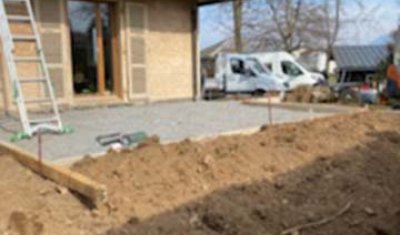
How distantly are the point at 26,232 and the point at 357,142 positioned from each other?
351 centimetres

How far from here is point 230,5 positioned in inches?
915

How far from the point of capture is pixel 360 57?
1994 centimetres

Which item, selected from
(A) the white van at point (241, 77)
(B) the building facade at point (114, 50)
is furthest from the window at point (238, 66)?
(B) the building facade at point (114, 50)

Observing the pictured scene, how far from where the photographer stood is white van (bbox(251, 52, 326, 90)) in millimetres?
16953

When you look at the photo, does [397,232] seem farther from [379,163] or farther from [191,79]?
A: [191,79]

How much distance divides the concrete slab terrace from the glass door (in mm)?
703

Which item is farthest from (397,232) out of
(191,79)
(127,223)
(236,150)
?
(191,79)

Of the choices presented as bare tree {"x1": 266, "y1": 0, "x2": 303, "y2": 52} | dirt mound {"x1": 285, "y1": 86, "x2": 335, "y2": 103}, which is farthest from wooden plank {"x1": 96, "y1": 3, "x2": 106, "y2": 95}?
bare tree {"x1": 266, "y1": 0, "x2": 303, "y2": 52}

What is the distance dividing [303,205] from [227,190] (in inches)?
24.5

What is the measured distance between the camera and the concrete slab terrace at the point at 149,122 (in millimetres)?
5281

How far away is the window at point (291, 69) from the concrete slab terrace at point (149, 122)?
8.20 meters

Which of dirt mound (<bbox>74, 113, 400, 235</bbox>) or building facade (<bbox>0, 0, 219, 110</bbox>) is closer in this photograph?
dirt mound (<bbox>74, 113, 400, 235</bbox>)

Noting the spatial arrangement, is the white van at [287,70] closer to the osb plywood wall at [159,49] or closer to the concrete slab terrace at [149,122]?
the osb plywood wall at [159,49]

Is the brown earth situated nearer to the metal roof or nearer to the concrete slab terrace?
the concrete slab terrace
